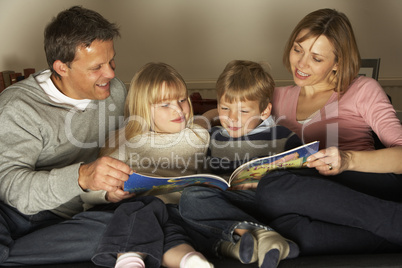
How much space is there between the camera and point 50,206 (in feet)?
4.52

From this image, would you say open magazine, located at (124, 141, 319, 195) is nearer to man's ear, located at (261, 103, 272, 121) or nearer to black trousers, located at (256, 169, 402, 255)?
black trousers, located at (256, 169, 402, 255)

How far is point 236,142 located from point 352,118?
0.51 m

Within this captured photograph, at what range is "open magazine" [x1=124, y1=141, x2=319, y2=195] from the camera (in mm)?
1339

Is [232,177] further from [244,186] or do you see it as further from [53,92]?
[53,92]

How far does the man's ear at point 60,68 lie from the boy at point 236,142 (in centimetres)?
62

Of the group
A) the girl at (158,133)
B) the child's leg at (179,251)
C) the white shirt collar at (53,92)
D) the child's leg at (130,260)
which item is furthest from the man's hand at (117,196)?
the white shirt collar at (53,92)

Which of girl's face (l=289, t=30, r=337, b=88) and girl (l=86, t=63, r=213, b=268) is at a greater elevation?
girl's face (l=289, t=30, r=337, b=88)

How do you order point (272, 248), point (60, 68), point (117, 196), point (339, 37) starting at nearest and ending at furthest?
point (272, 248), point (117, 196), point (60, 68), point (339, 37)

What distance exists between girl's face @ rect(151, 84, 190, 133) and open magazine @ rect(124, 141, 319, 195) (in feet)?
0.97

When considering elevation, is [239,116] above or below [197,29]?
below

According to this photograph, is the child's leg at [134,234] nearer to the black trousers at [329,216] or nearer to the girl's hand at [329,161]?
the black trousers at [329,216]

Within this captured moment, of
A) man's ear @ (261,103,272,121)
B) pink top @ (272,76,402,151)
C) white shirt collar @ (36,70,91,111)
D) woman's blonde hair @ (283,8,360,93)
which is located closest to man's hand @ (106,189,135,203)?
white shirt collar @ (36,70,91,111)

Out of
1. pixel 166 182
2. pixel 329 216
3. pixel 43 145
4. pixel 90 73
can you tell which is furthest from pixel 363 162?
pixel 43 145

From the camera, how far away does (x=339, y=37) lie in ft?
5.65
